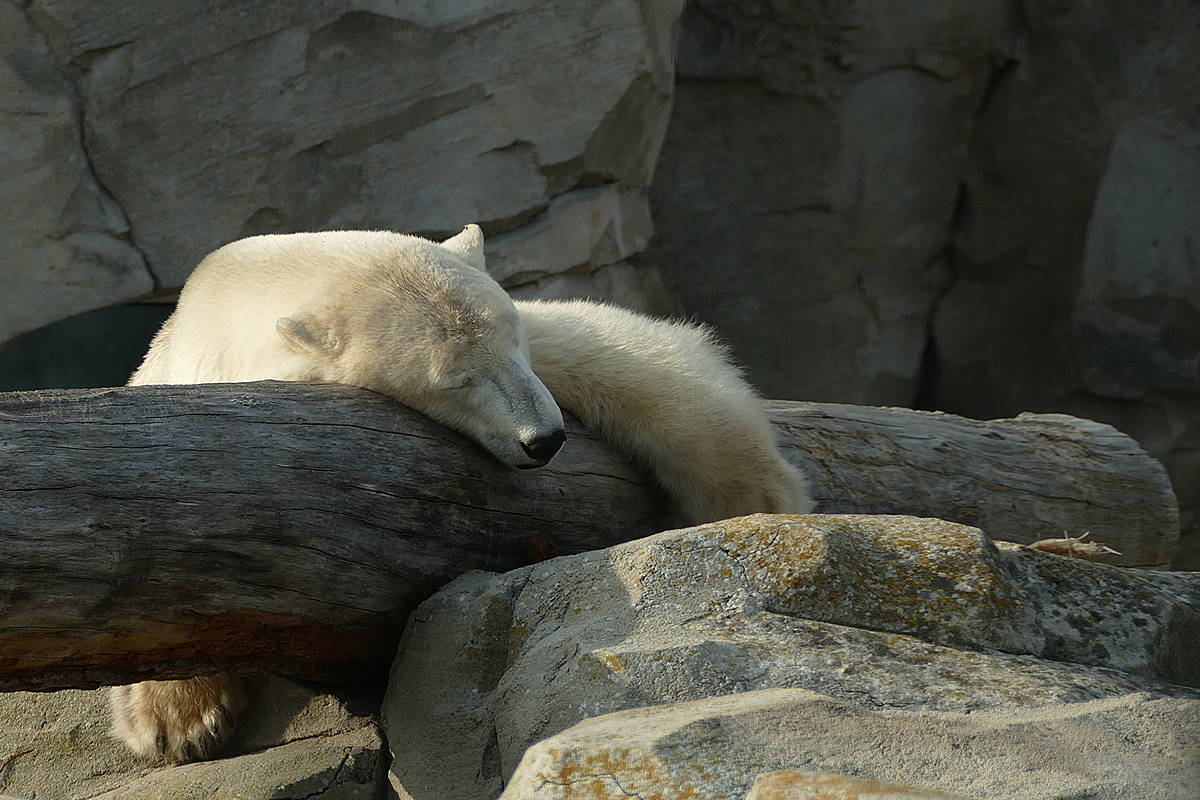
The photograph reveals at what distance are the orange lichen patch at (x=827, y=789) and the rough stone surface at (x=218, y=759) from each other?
3.95 ft

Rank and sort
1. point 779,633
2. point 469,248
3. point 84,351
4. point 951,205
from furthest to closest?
point 951,205 → point 84,351 → point 469,248 → point 779,633

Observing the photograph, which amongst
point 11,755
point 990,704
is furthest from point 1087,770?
point 11,755

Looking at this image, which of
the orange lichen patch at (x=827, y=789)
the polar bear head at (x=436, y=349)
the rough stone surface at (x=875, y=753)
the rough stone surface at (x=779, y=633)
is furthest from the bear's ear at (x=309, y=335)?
the orange lichen patch at (x=827, y=789)

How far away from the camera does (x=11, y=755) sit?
2.47 metres

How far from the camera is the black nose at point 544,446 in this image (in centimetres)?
229

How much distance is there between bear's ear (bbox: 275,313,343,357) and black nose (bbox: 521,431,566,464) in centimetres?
54

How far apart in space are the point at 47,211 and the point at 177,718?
3.78m

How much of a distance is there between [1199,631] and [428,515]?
1.56m

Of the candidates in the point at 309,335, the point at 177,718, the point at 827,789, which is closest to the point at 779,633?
the point at 827,789

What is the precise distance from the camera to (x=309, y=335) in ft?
Answer: 8.00

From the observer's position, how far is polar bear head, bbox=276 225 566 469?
7.68 feet

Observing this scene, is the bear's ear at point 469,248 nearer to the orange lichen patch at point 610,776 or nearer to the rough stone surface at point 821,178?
the orange lichen patch at point 610,776

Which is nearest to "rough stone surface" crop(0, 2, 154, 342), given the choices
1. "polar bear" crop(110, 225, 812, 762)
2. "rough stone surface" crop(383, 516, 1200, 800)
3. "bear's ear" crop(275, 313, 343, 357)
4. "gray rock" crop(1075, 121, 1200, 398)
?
"polar bear" crop(110, 225, 812, 762)

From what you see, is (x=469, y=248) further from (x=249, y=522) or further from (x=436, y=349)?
(x=249, y=522)
